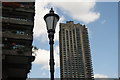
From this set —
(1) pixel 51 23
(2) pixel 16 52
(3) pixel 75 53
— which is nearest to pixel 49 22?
(1) pixel 51 23

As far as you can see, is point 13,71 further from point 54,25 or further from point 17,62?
point 54,25

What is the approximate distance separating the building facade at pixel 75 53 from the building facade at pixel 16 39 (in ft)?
248

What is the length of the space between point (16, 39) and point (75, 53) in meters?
87.4

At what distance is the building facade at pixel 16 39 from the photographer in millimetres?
21297

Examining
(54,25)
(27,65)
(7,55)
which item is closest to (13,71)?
(27,65)

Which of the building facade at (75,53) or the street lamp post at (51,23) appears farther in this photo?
the building facade at (75,53)

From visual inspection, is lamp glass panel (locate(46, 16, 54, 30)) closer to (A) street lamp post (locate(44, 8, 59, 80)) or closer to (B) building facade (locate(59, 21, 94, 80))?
(A) street lamp post (locate(44, 8, 59, 80))

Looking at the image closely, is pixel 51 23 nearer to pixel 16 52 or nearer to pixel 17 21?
pixel 16 52

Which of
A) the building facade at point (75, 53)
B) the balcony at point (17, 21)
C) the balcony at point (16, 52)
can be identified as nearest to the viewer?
the balcony at point (16, 52)

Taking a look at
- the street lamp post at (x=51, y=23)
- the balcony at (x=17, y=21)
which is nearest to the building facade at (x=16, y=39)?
the balcony at (x=17, y=21)

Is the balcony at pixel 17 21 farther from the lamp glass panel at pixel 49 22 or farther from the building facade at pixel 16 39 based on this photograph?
the lamp glass panel at pixel 49 22

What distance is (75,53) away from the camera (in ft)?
359

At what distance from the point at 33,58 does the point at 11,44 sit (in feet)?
8.59

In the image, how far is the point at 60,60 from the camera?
107688 mm
